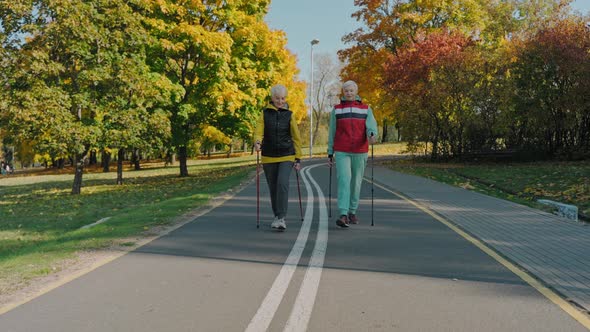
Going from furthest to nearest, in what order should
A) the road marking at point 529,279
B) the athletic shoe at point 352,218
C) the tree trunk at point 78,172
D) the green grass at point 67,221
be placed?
the tree trunk at point 78,172, the athletic shoe at point 352,218, the green grass at point 67,221, the road marking at point 529,279

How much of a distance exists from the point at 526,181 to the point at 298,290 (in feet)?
45.4

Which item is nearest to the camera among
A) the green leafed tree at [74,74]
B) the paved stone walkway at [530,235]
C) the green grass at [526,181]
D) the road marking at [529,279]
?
the road marking at [529,279]

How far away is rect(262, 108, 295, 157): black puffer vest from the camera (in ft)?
26.2

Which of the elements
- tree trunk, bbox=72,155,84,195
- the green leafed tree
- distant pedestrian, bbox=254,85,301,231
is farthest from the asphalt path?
tree trunk, bbox=72,155,84,195

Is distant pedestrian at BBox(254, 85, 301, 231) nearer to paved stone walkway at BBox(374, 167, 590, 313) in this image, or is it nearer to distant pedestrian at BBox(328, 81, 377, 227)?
distant pedestrian at BBox(328, 81, 377, 227)

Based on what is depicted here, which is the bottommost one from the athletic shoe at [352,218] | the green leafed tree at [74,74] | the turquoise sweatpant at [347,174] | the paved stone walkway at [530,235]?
the paved stone walkway at [530,235]

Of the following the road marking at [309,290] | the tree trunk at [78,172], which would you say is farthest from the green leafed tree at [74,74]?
the road marking at [309,290]

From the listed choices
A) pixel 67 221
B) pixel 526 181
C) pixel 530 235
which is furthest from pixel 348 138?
pixel 526 181

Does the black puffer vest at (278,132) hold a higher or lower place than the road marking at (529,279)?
higher

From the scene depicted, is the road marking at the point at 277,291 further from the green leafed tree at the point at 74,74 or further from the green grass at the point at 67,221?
the green leafed tree at the point at 74,74

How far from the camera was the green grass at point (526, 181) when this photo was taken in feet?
42.5

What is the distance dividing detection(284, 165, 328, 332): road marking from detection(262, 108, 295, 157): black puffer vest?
1.38 m

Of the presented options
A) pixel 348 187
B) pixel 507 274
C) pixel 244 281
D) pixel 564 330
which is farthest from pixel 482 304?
pixel 348 187

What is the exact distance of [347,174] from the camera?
8.26 metres
